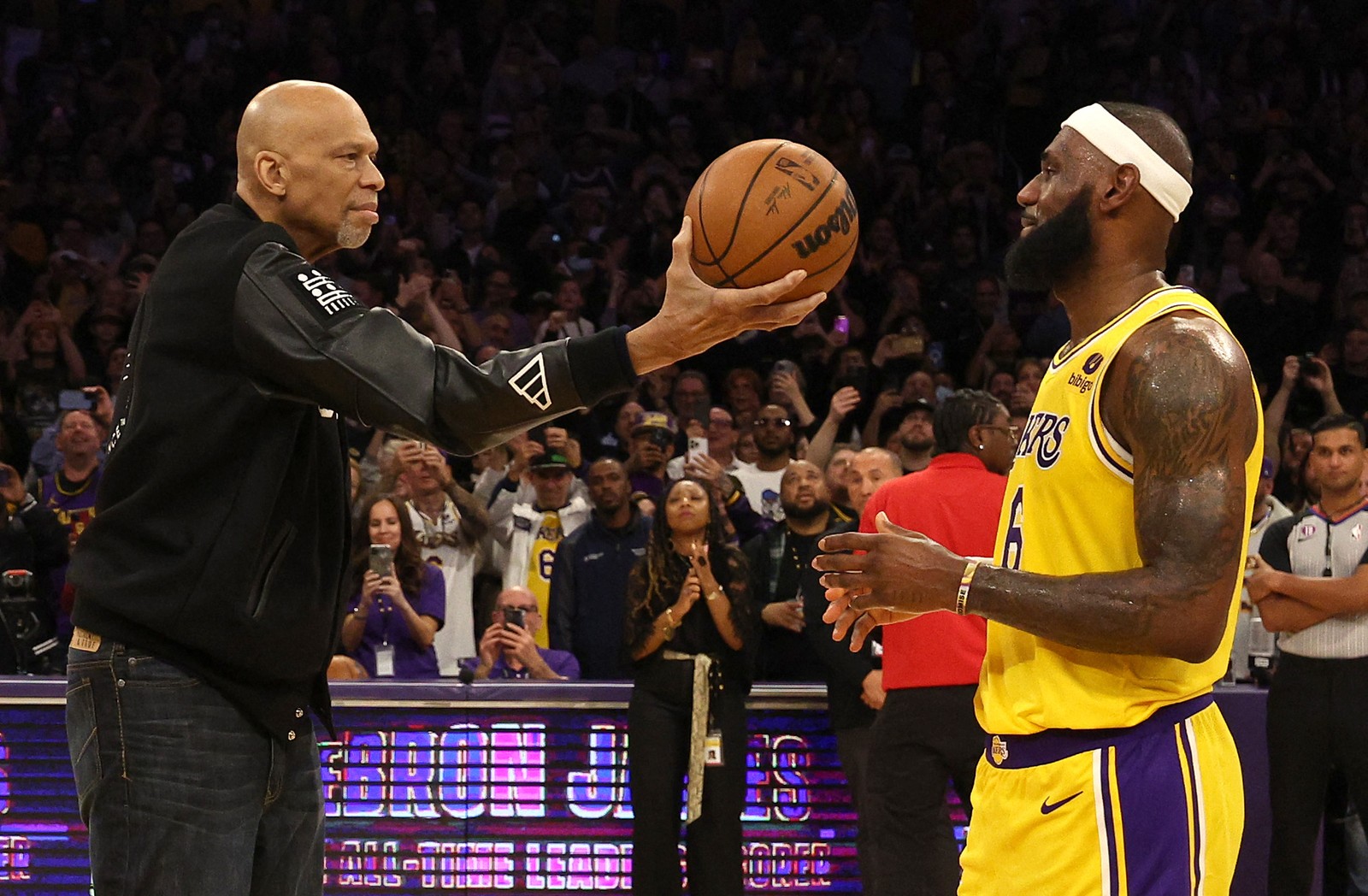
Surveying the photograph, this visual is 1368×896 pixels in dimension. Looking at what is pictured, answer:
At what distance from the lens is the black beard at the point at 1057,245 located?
3100mm

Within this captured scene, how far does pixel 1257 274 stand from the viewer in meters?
11.6

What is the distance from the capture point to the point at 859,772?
21.1 feet

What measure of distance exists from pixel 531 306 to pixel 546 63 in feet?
11.7

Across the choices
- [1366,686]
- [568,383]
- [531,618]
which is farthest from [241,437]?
[1366,686]

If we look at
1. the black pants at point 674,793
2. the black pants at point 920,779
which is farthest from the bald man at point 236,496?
the black pants at point 674,793

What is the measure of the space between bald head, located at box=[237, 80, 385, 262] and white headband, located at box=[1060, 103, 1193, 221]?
4.63 feet

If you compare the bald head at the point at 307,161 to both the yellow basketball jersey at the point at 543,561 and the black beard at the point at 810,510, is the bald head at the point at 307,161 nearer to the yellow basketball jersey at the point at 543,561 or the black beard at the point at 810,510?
the black beard at the point at 810,510

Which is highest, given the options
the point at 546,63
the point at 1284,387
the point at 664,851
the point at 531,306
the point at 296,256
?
the point at 546,63

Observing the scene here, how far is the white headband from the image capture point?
3053 millimetres

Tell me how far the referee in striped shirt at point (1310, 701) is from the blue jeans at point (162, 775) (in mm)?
4872

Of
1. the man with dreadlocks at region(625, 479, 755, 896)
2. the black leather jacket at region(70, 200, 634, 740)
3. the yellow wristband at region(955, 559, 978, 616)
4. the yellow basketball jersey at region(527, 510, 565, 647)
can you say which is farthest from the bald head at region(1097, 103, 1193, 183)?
the yellow basketball jersey at region(527, 510, 565, 647)

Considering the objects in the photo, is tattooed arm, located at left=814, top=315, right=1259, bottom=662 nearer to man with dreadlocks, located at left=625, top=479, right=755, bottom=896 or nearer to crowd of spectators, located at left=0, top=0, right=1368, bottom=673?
man with dreadlocks, located at left=625, top=479, right=755, bottom=896

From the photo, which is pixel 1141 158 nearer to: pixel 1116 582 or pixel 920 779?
pixel 1116 582

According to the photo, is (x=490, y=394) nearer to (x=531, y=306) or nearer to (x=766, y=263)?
(x=766, y=263)
